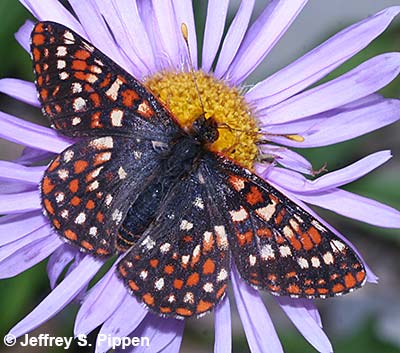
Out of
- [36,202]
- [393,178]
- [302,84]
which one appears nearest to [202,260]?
[36,202]

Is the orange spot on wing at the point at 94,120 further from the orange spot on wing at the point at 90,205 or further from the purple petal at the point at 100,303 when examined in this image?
the purple petal at the point at 100,303

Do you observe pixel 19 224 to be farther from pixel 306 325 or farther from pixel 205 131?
pixel 306 325

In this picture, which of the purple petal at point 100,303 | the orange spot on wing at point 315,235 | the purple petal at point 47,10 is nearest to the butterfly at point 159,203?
the orange spot on wing at point 315,235

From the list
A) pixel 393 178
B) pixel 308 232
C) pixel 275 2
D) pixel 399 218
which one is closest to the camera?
pixel 308 232

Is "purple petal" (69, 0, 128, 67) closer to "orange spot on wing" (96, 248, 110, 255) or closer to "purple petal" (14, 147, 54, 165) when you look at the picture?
"purple petal" (14, 147, 54, 165)

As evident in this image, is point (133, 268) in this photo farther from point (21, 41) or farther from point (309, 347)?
point (309, 347)

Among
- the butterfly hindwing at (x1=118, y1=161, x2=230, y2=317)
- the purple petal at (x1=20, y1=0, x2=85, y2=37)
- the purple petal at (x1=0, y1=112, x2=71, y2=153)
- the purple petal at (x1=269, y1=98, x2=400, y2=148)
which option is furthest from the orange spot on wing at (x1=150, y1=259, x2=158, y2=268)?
the purple petal at (x1=20, y1=0, x2=85, y2=37)
